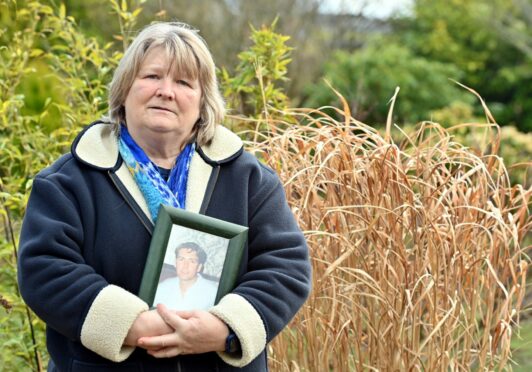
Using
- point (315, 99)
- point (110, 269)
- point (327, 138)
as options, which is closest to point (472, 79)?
point (315, 99)

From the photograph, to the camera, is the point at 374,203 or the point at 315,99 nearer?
the point at 374,203

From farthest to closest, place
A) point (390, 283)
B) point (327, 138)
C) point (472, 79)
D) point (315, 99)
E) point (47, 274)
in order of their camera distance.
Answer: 1. point (472, 79)
2. point (315, 99)
3. point (327, 138)
4. point (390, 283)
5. point (47, 274)

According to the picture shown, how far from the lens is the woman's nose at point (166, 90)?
7.54 ft

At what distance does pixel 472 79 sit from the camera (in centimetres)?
1970

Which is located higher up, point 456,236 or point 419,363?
point 456,236

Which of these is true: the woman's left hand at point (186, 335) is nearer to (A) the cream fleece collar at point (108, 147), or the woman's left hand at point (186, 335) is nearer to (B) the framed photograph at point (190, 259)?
(B) the framed photograph at point (190, 259)

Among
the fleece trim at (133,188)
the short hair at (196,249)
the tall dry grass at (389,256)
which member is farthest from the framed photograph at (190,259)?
the tall dry grass at (389,256)

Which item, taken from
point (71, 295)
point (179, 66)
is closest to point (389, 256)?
point (179, 66)

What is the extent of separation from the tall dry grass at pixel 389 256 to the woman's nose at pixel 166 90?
90 cm

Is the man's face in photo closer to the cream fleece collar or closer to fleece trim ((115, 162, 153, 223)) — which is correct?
fleece trim ((115, 162, 153, 223))

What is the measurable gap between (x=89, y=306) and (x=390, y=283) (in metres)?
1.30

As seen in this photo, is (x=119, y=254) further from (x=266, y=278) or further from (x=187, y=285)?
(x=266, y=278)

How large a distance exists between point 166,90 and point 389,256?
1.24 m

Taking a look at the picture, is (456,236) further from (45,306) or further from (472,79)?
(472,79)
